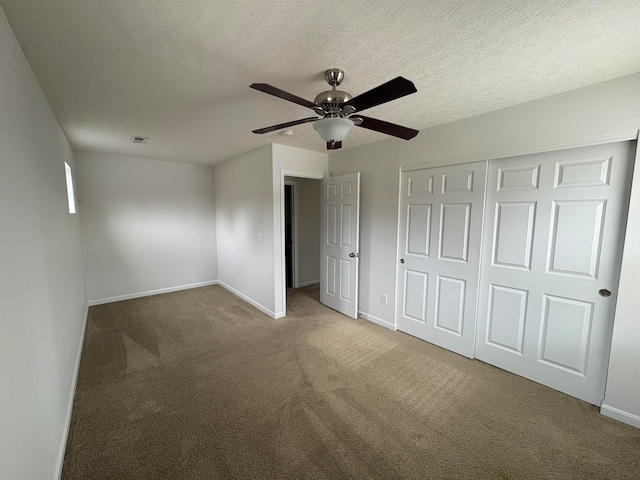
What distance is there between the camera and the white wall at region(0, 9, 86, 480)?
1.05 m

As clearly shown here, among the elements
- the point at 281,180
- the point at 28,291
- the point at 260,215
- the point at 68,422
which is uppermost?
the point at 281,180

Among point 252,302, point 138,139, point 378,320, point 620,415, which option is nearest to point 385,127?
point 378,320

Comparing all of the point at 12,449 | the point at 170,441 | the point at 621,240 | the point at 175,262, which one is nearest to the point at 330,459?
the point at 170,441

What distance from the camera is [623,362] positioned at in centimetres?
183

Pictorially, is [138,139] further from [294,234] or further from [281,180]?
[294,234]

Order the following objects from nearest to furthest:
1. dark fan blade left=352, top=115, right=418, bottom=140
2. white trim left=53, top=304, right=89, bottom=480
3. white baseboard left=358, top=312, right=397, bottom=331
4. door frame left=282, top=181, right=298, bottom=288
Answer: white trim left=53, top=304, right=89, bottom=480, dark fan blade left=352, top=115, right=418, bottom=140, white baseboard left=358, top=312, right=397, bottom=331, door frame left=282, top=181, right=298, bottom=288

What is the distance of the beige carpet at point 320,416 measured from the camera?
5.06ft

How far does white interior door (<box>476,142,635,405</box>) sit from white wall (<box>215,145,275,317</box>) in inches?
100

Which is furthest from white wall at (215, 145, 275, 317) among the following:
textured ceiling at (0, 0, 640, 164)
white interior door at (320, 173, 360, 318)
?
textured ceiling at (0, 0, 640, 164)

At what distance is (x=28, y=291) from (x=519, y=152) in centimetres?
345

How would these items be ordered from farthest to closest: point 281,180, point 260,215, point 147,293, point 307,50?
point 147,293 < point 260,215 < point 281,180 < point 307,50

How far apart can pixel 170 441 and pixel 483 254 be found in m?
2.93

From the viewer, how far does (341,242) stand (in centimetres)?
371

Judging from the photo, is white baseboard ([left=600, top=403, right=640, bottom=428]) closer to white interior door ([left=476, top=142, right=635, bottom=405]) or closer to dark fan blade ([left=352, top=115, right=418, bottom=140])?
white interior door ([left=476, top=142, right=635, bottom=405])
